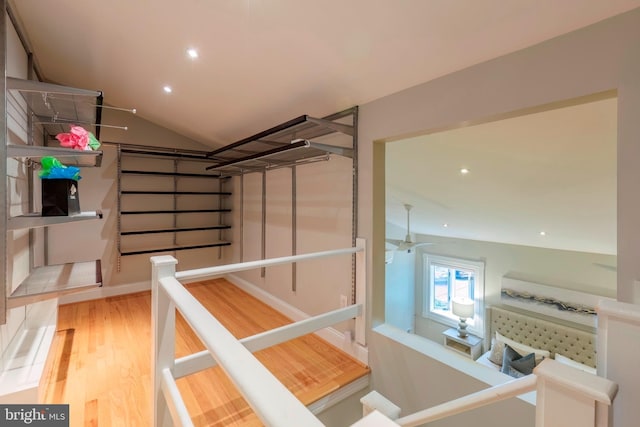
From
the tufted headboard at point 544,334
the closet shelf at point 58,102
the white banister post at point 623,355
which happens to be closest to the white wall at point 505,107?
the white banister post at point 623,355

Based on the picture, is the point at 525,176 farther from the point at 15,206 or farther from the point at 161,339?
the point at 15,206

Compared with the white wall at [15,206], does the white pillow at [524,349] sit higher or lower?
lower

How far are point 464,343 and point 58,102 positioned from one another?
6049mm

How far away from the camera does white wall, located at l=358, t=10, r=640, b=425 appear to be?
1.01m

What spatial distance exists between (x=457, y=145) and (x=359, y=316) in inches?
59.2

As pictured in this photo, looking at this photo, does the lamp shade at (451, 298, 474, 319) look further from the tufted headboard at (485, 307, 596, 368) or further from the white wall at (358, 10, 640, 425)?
the white wall at (358, 10, 640, 425)

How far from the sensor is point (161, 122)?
11.4 feet

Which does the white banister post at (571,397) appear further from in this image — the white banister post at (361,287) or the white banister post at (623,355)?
the white banister post at (361,287)

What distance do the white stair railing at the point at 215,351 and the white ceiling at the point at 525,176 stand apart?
1.16 m

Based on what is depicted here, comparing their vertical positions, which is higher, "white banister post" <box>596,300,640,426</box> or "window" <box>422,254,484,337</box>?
"white banister post" <box>596,300,640,426</box>

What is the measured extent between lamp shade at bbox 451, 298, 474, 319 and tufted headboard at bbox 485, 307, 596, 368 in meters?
0.28

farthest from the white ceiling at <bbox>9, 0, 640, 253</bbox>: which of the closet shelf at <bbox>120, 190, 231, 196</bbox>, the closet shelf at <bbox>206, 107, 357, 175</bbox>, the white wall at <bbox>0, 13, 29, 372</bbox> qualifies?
the closet shelf at <bbox>120, 190, 231, 196</bbox>

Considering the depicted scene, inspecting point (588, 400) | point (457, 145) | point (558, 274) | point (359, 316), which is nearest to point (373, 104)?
point (457, 145)

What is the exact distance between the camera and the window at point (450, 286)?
16.6 feet
